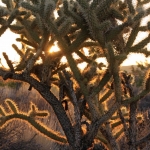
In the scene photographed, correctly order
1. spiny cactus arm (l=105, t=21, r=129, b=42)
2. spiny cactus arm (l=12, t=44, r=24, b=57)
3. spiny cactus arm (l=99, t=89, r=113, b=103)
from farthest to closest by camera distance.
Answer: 1. spiny cactus arm (l=99, t=89, r=113, b=103)
2. spiny cactus arm (l=12, t=44, r=24, b=57)
3. spiny cactus arm (l=105, t=21, r=129, b=42)

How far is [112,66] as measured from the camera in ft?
7.02

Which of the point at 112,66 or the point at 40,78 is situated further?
the point at 40,78

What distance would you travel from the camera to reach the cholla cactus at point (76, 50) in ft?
6.95

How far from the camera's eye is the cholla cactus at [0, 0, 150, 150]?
2119 mm

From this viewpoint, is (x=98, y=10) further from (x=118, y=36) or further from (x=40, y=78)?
(x=40, y=78)

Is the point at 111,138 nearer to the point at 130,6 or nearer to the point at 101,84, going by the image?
the point at 101,84

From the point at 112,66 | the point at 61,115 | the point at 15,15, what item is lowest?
the point at 61,115

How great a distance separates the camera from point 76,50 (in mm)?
2346

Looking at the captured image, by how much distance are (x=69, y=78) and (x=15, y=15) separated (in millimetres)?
556

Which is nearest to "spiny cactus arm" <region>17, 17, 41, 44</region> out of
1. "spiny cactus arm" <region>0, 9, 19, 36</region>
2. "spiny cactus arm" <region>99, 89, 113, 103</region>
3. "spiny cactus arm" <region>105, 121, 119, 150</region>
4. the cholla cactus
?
the cholla cactus

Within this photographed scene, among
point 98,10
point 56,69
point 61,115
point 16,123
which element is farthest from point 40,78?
point 16,123

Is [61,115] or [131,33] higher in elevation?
[131,33]

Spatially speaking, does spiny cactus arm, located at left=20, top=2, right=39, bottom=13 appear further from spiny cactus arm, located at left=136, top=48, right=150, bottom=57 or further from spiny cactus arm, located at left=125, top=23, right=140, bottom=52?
spiny cactus arm, located at left=136, top=48, right=150, bottom=57

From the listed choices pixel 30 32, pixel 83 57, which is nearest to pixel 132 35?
pixel 83 57
